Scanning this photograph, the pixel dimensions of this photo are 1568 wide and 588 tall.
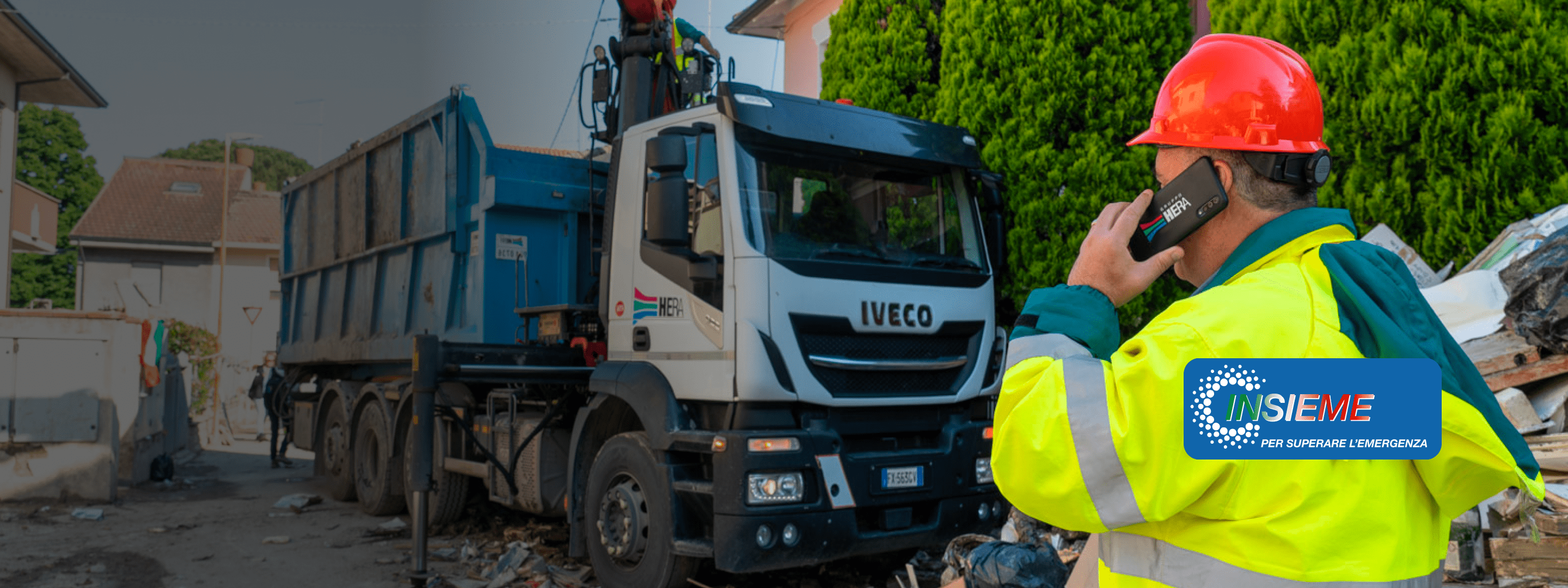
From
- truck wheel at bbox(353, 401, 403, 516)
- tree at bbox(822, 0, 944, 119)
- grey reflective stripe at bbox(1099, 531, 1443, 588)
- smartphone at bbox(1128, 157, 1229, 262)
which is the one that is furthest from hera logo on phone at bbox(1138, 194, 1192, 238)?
tree at bbox(822, 0, 944, 119)

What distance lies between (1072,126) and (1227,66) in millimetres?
6636

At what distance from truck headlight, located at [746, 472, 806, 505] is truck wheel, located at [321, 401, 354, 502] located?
18.0ft

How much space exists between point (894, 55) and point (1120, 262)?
8354 mm

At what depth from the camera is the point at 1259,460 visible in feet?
4.14

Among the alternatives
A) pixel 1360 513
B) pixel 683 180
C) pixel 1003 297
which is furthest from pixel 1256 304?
pixel 1003 297

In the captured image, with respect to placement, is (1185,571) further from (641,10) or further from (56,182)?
(56,182)

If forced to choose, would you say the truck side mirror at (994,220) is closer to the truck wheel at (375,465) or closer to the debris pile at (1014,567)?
the debris pile at (1014,567)

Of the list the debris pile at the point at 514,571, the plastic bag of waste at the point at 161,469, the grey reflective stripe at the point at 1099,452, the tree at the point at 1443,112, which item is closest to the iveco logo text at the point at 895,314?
the debris pile at the point at 514,571

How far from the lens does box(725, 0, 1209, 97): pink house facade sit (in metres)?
16.8

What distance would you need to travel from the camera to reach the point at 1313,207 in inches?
59.8

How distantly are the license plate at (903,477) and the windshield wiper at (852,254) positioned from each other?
1.01m

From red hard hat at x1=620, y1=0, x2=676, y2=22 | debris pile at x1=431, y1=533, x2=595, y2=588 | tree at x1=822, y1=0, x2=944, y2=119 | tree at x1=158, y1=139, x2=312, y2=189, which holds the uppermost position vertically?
tree at x1=158, y1=139, x2=312, y2=189

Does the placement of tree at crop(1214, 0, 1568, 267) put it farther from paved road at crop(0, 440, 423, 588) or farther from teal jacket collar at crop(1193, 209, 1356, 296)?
paved road at crop(0, 440, 423, 588)

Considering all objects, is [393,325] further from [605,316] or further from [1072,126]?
[1072,126]
